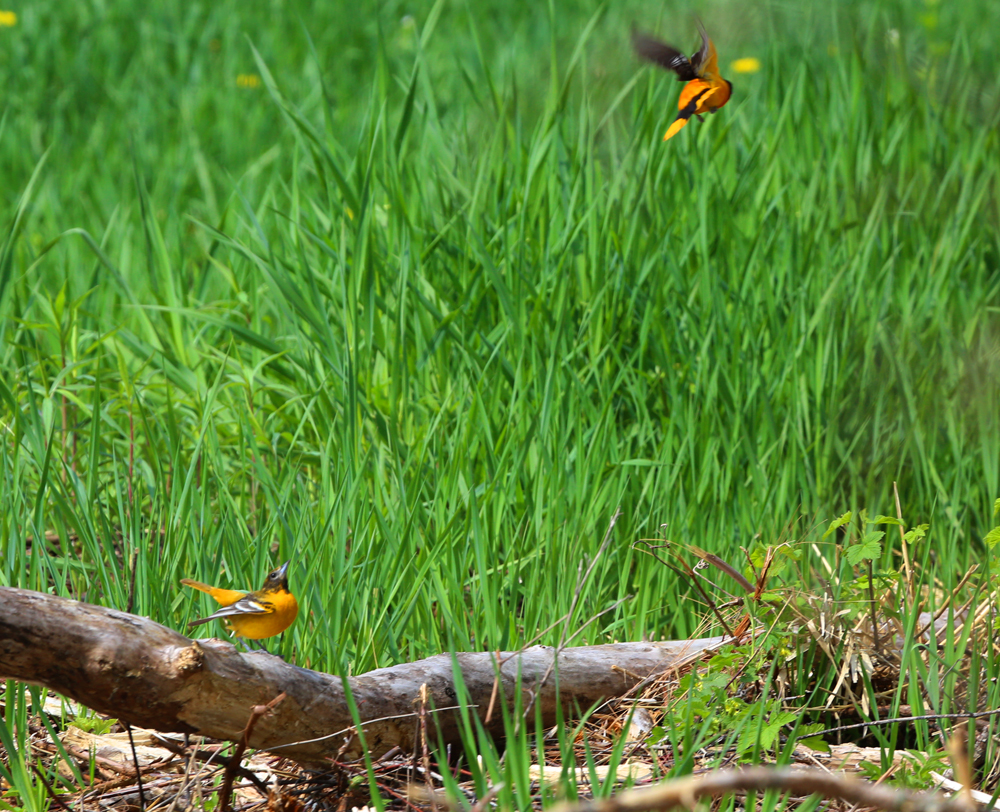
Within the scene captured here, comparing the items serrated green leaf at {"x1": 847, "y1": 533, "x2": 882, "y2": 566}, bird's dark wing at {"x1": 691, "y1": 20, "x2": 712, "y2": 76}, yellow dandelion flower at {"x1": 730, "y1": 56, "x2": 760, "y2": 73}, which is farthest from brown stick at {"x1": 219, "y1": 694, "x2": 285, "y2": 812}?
yellow dandelion flower at {"x1": 730, "y1": 56, "x2": 760, "y2": 73}

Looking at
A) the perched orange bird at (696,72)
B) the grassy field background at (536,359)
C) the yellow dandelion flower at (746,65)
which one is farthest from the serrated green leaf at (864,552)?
the yellow dandelion flower at (746,65)

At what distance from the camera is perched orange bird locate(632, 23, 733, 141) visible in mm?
1432

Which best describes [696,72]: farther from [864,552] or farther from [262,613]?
[262,613]

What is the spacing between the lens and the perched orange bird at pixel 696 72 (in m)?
1.43

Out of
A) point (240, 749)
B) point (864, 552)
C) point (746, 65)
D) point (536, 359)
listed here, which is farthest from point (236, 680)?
point (746, 65)

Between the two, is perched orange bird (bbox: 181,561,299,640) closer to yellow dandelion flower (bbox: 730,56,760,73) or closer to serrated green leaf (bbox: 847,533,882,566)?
serrated green leaf (bbox: 847,533,882,566)

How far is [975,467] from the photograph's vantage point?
7.89 ft

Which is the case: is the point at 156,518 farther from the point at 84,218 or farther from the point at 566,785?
the point at 84,218

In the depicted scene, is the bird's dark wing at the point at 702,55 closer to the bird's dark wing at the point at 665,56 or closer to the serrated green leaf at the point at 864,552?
the bird's dark wing at the point at 665,56

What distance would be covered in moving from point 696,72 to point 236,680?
1.13 meters

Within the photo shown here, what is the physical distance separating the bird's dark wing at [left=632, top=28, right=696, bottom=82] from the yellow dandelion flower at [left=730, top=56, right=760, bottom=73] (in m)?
2.80

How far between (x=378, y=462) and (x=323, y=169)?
1.16 meters

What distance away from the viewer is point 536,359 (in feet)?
7.68

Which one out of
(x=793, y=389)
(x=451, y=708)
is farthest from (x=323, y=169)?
(x=451, y=708)
